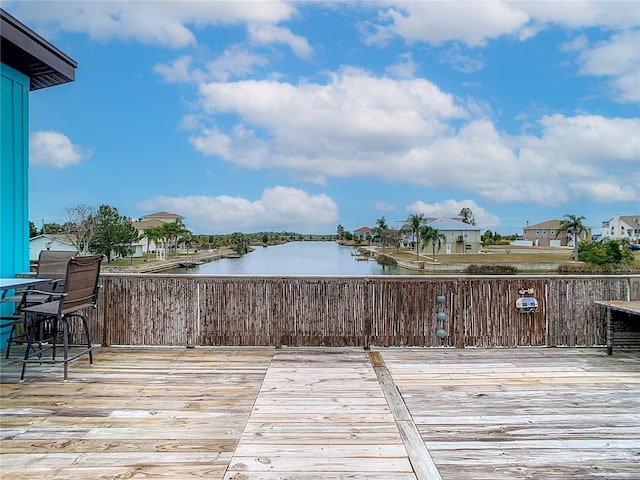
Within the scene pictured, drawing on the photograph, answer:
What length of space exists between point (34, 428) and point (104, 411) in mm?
391

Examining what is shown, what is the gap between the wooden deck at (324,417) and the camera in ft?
7.04

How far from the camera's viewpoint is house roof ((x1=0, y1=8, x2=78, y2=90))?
391 centimetres

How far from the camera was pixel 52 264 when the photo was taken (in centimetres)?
439

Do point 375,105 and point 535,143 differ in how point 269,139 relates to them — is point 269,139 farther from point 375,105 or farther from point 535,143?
point 535,143

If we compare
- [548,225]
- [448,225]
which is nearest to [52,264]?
[448,225]

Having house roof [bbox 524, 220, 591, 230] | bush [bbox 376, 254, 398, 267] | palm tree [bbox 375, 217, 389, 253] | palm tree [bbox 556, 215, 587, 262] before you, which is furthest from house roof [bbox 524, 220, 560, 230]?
bush [bbox 376, 254, 398, 267]

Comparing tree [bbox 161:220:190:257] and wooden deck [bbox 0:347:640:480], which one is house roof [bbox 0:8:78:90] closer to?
wooden deck [bbox 0:347:640:480]

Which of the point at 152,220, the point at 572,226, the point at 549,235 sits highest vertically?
the point at 572,226

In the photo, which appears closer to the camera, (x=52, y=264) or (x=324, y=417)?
(x=324, y=417)

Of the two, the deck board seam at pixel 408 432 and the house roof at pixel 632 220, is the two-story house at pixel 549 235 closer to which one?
the house roof at pixel 632 220

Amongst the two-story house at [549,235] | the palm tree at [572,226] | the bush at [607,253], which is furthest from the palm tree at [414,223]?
the bush at [607,253]

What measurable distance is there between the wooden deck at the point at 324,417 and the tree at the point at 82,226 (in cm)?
478

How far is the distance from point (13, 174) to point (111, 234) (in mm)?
8055

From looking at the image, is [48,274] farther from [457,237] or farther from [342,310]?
[457,237]
